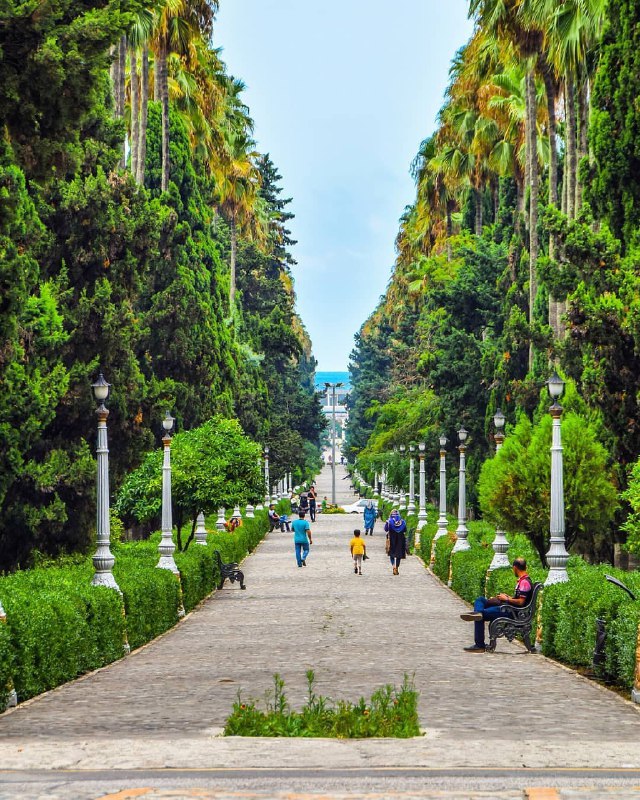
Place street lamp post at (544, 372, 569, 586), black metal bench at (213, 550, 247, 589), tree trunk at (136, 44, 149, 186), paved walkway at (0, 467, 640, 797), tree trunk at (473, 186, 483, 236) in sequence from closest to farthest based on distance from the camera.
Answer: paved walkway at (0, 467, 640, 797) → street lamp post at (544, 372, 569, 586) → black metal bench at (213, 550, 247, 589) → tree trunk at (136, 44, 149, 186) → tree trunk at (473, 186, 483, 236)

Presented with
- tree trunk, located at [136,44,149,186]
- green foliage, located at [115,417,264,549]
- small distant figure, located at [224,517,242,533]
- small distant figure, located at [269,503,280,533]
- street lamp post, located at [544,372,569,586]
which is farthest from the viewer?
small distant figure, located at [269,503,280,533]

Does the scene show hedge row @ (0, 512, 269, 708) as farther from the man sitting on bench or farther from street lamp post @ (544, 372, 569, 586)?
street lamp post @ (544, 372, 569, 586)

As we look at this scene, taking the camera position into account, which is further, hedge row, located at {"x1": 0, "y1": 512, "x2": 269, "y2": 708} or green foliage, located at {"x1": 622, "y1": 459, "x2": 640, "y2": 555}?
green foliage, located at {"x1": 622, "y1": 459, "x2": 640, "y2": 555}

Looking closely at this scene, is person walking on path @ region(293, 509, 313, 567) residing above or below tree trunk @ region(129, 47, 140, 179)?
below

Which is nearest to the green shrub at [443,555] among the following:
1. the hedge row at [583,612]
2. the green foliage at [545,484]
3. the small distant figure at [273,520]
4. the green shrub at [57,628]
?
the hedge row at [583,612]

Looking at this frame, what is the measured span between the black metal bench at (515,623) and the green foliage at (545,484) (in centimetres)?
515

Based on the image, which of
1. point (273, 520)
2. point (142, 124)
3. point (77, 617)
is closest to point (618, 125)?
point (77, 617)

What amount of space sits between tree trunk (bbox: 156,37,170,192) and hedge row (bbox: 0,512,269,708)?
20.8 meters

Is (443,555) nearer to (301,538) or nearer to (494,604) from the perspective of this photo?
(301,538)

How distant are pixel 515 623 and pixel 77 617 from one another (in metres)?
6.25

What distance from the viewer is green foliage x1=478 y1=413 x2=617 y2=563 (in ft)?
82.8

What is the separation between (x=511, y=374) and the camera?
143ft

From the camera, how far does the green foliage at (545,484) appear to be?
82.8 feet

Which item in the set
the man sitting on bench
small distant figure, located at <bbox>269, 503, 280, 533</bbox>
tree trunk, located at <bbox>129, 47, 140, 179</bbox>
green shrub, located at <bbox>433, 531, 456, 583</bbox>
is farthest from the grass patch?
small distant figure, located at <bbox>269, 503, 280, 533</bbox>
